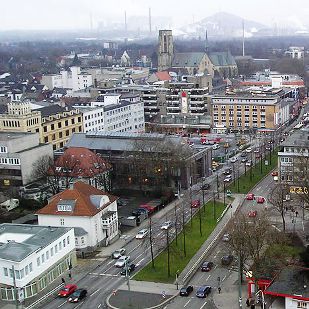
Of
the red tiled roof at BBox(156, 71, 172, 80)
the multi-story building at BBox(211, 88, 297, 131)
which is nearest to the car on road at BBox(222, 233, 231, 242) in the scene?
the multi-story building at BBox(211, 88, 297, 131)

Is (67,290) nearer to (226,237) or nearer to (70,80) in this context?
(226,237)

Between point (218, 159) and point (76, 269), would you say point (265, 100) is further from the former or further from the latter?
point (76, 269)

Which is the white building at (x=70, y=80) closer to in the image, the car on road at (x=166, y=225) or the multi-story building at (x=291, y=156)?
the multi-story building at (x=291, y=156)

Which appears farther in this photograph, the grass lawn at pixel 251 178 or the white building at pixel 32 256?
the grass lawn at pixel 251 178

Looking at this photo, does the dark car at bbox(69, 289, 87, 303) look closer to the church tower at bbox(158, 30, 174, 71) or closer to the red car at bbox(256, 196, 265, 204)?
the red car at bbox(256, 196, 265, 204)

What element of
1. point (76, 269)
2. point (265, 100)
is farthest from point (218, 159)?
point (76, 269)

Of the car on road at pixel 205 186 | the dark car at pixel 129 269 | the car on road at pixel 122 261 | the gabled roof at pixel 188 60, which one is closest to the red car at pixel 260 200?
the car on road at pixel 205 186

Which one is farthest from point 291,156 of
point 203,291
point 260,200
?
point 203,291
